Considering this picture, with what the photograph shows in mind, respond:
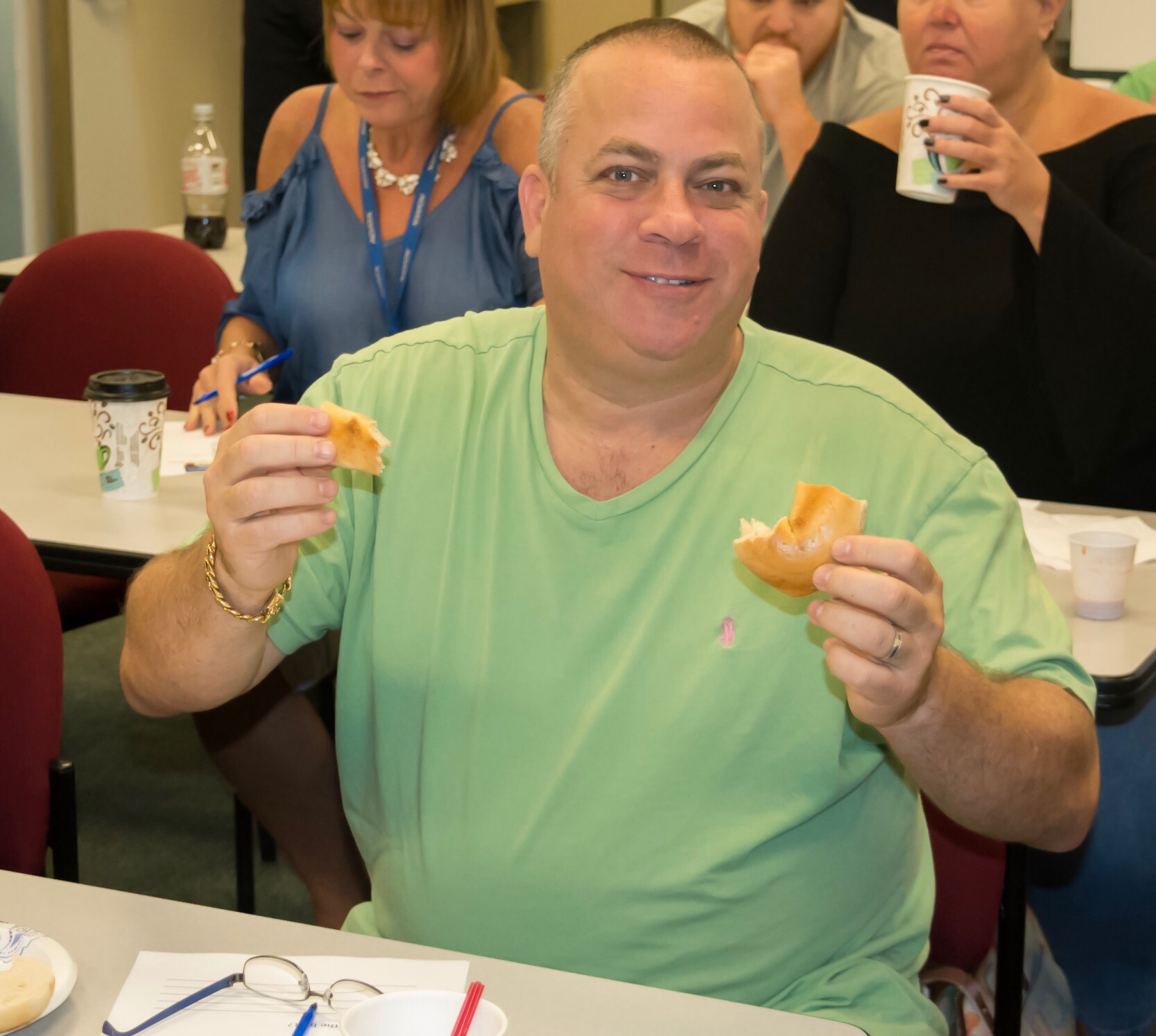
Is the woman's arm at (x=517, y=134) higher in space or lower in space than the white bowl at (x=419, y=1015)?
higher

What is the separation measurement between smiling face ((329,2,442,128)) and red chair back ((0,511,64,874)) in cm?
135

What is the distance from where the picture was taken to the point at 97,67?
5246mm

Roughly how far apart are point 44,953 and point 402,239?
1.94 meters

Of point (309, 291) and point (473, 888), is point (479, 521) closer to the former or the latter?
point (473, 888)

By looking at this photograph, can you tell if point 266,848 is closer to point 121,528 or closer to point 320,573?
point 121,528

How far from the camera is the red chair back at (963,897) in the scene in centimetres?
185

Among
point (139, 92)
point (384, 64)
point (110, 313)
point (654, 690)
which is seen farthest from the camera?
point (139, 92)

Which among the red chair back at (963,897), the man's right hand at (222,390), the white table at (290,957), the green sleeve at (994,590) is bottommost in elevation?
A: the red chair back at (963,897)

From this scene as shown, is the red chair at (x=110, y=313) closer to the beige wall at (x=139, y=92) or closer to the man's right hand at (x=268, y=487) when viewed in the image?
the man's right hand at (x=268, y=487)

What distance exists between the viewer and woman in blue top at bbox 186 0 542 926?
2668 mm

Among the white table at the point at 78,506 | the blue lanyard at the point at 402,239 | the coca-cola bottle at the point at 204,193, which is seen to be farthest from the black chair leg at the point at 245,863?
the coca-cola bottle at the point at 204,193

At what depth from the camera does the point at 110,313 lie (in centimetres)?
303

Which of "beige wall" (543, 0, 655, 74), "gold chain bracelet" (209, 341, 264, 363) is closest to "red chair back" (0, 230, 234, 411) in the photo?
"gold chain bracelet" (209, 341, 264, 363)

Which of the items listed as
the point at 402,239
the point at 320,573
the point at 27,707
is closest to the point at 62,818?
the point at 27,707
